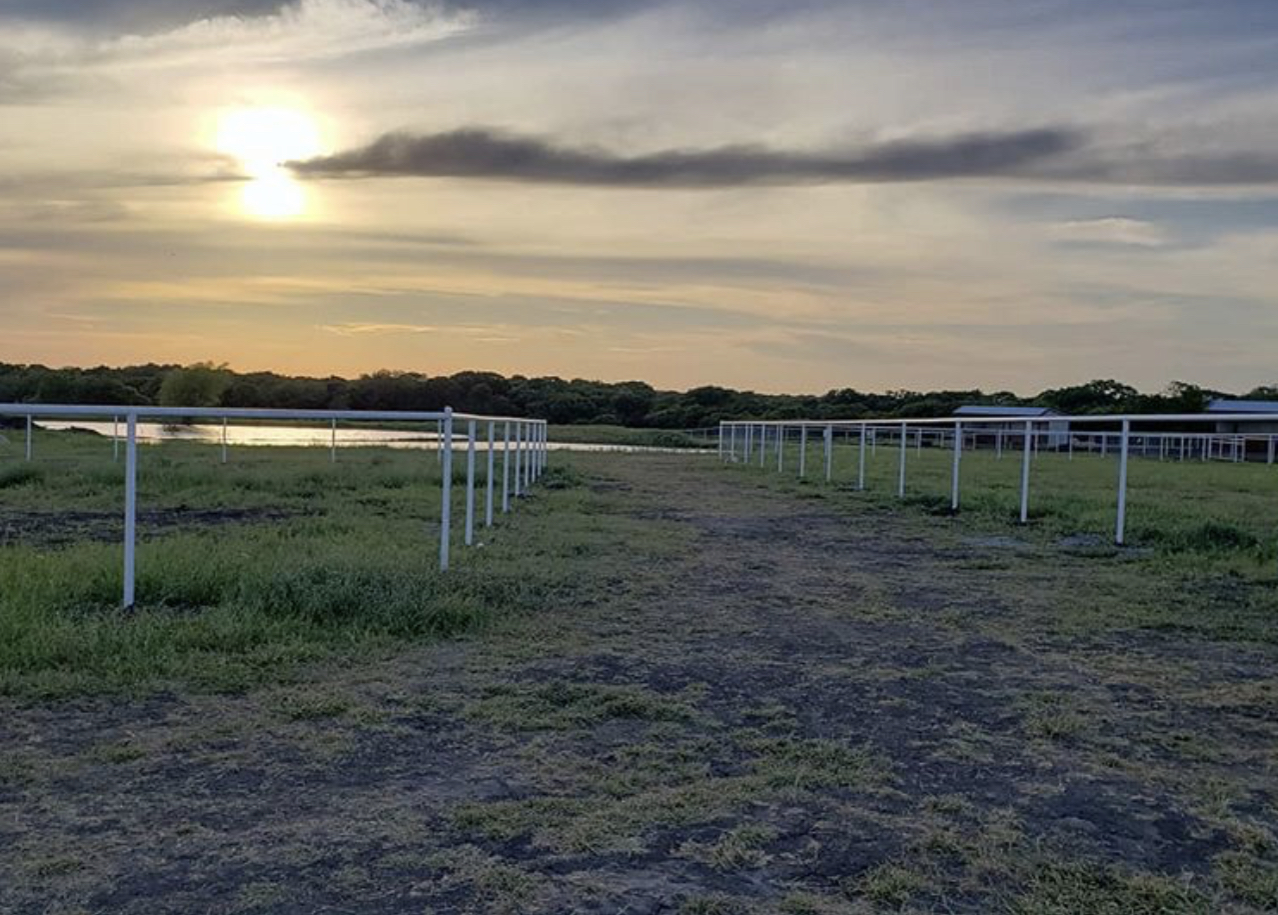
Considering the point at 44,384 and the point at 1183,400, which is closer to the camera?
the point at 44,384

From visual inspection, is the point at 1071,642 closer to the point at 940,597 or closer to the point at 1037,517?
the point at 940,597

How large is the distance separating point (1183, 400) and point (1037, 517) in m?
59.4

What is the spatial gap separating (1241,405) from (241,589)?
218 feet

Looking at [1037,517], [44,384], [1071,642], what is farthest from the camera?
[44,384]

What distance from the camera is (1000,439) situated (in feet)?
129

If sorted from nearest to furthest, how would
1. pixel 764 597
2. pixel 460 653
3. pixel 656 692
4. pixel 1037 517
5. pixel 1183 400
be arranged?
pixel 656 692, pixel 460 653, pixel 764 597, pixel 1037 517, pixel 1183 400

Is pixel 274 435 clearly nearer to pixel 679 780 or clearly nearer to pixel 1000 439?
pixel 1000 439

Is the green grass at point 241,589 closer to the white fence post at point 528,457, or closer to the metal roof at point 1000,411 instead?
the white fence post at point 528,457

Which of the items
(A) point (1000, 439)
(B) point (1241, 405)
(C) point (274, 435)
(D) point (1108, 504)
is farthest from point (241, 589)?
(B) point (1241, 405)

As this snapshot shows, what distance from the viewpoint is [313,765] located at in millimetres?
3512

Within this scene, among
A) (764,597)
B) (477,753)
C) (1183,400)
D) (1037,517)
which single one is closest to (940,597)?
(764,597)

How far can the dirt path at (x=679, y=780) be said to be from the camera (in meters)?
2.63

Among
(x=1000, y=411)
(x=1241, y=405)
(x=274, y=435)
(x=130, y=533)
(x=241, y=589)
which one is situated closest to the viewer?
(x=130, y=533)

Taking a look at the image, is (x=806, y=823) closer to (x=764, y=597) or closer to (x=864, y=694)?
(x=864, y=694)
